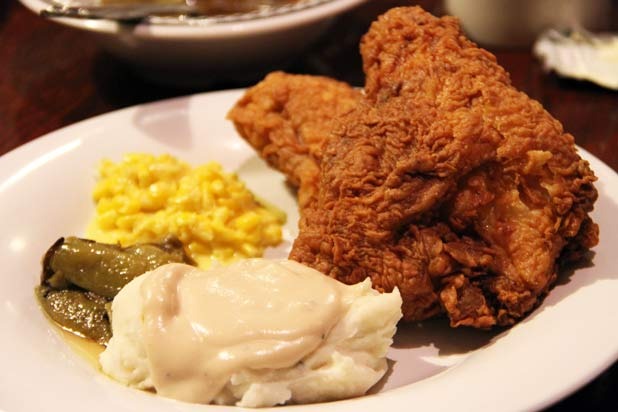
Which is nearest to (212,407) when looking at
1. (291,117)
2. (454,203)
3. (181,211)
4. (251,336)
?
(251,336)

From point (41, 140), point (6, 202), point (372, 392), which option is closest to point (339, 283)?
point (372, 392)

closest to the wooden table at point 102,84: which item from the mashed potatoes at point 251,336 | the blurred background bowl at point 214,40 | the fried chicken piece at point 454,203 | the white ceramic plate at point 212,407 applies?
the blurred background bowl at point 214,40

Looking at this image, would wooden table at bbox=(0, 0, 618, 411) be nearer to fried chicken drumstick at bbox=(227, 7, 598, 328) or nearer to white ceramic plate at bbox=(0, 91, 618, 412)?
white ceramic plate at bbox=(0, 91, 618, 412)

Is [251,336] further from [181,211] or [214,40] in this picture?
[214,40]

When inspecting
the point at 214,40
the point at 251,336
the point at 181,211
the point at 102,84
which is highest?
the point at 214,40

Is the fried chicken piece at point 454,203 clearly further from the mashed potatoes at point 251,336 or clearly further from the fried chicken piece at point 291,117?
the fried chicken piece at point 291,117

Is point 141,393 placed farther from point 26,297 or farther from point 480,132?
point 480,132

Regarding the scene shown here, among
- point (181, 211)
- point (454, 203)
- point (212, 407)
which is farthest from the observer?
point (181, 211)

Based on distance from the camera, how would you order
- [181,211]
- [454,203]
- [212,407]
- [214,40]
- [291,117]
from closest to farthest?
[212,407], [454,203], [181,211], [291,117], [214,40]

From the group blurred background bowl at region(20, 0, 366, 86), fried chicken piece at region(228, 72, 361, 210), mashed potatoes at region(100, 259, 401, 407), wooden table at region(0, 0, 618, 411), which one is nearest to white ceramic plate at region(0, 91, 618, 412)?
mashed potatoes at region(100, 259, 401, 407)
